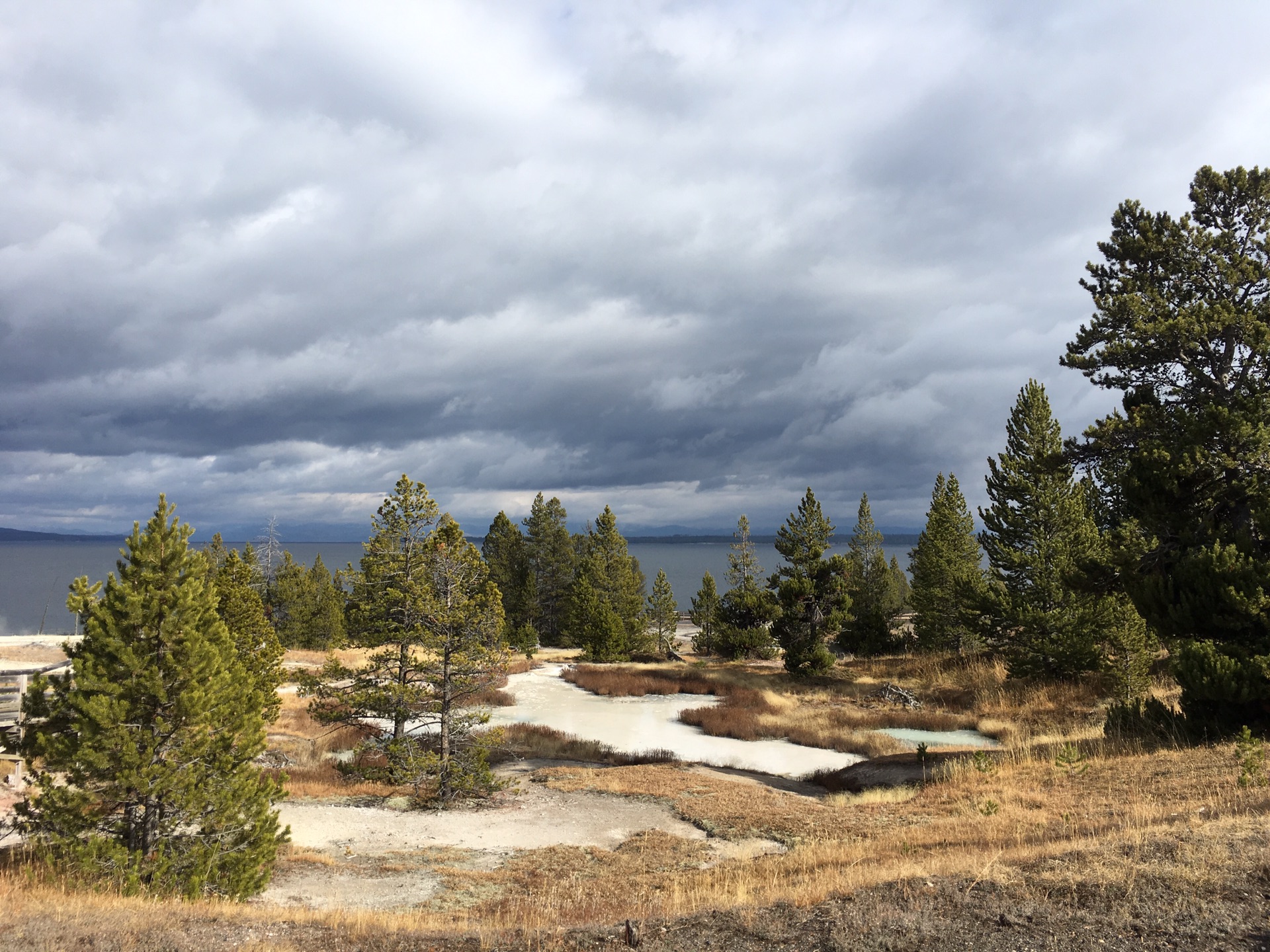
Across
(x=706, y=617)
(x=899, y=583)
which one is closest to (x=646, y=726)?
(x=706, y=617)

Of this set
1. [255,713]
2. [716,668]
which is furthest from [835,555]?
[255,713]

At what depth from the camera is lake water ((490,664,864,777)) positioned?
76.1ft

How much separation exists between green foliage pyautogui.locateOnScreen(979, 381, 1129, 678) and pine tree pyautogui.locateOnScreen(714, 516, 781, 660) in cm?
1339

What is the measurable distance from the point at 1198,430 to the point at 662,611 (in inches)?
1879

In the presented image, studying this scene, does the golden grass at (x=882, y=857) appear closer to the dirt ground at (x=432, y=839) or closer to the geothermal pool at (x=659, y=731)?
the dirt ground at (x=432, y=839)

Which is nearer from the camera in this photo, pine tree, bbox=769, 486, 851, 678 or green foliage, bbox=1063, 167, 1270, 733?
green foliage, bbox=1063, 167, 1270, 733

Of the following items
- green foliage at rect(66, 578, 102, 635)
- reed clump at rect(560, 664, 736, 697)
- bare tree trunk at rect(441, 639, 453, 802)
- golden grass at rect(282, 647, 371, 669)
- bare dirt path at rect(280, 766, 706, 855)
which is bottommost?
reed clump at rect(560, 664, 736, 697)

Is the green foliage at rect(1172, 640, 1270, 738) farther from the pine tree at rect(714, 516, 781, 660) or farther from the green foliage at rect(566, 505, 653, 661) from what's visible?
the green foliage at rect(566, 505, 653, 661)

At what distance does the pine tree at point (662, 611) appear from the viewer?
59.1m

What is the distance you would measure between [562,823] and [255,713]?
7396 millimetres

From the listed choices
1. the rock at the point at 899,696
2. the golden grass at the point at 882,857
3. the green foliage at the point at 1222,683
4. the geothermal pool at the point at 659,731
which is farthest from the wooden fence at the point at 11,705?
the rock at the point at 899,696

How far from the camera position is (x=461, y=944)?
6.48 metres

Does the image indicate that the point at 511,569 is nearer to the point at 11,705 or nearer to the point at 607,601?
the point at 607,601

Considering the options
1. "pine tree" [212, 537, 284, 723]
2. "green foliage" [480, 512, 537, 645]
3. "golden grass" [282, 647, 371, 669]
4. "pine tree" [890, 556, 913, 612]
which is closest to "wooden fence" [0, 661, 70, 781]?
"pine tree" [212, 537, 284, 723]
